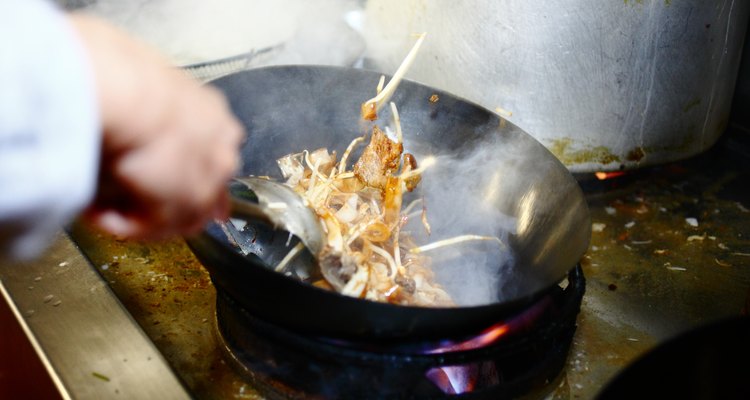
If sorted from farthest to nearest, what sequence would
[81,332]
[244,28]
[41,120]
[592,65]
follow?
[244,28], [592,65], [81,332], [41,120]

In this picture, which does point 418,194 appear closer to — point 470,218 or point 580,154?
point 470,218

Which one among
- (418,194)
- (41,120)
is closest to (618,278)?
(418,194)

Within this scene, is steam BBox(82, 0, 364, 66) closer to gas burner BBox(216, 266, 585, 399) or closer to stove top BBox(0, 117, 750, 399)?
stove top BBox(0, 117, 750, 399)

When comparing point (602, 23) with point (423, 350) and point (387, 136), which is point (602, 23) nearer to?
point (387, 136)

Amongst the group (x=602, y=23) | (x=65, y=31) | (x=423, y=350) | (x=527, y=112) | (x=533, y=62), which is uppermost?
(x=65, y=31)

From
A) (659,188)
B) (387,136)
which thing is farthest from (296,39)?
(659,188)

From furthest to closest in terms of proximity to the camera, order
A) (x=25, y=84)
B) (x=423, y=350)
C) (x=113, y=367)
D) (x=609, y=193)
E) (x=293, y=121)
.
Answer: (x=609, y=193) < (x=293, y=121) < (x=113, y=367) < (x=423, y=350) < (x=25, y=84)

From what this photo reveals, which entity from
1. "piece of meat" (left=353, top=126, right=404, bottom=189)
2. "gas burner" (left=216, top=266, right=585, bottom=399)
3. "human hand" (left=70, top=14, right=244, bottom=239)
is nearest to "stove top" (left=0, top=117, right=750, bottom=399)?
"gas burner" (left=216, top=266, right=585, bottom=399)

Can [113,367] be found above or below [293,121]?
below
